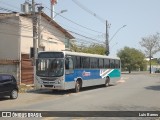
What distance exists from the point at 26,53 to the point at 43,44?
4344 mm

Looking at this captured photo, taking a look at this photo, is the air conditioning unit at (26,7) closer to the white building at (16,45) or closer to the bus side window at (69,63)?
the white building at (16,45)

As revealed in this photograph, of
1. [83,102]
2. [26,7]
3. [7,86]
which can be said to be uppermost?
[26,7]

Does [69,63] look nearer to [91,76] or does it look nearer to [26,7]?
[91,76]

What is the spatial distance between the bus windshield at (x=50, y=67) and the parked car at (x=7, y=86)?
3681mm

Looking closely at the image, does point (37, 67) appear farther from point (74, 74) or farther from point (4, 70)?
point (4, 70)

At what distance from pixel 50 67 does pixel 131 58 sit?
77906 millimetres

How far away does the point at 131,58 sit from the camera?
10162 centimetres

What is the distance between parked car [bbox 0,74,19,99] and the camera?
20.8 meters

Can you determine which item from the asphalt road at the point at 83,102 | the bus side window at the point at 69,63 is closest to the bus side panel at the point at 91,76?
the bus side window at the point at 69,63

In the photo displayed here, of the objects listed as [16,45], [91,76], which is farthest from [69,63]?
[16,45]

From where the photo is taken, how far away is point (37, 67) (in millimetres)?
25828

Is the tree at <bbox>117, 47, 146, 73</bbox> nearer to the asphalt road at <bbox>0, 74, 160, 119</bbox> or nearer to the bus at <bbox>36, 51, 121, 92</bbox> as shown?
the bus at <bbox>36, 51, 121, 92</bbox>

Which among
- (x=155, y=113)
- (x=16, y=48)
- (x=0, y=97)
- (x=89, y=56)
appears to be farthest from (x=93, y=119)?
(x=16, y=48)

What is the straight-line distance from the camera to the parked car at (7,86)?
68.3 ft
